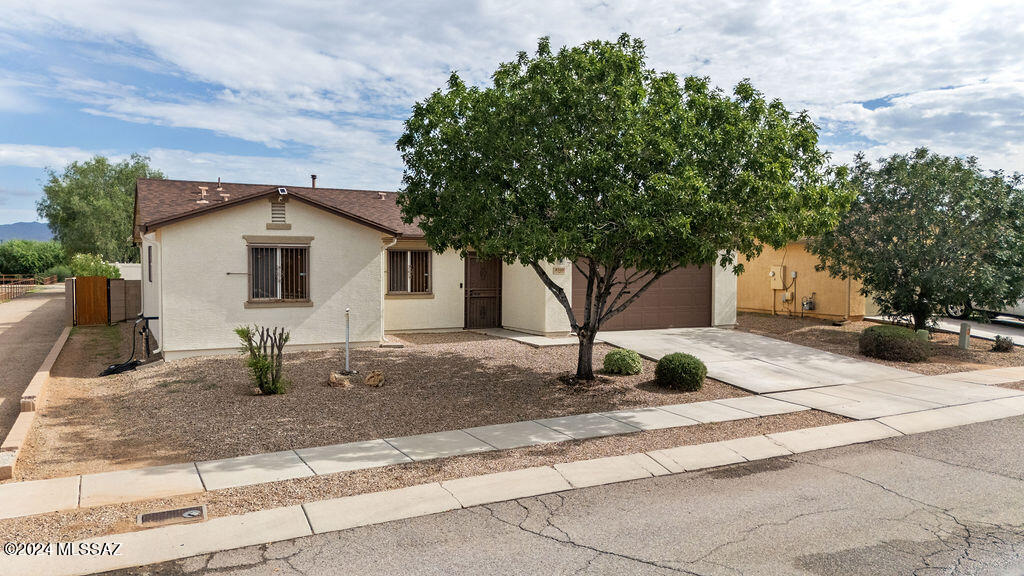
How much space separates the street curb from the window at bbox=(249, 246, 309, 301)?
840 cm

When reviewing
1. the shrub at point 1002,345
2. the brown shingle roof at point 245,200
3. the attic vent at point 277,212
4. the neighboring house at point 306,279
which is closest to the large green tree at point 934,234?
the shrub at point 1002,345

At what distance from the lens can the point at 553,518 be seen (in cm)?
590

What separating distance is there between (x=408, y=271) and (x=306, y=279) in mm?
3866

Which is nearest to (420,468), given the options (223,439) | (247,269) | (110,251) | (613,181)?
(223,439)

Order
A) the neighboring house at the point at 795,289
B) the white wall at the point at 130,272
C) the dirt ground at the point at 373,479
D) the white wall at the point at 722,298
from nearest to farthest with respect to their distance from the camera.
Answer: the dirt ground at the point at 373,479, the white wall at the point at 722,298, the neighboring house at the point at 795,289, the white wall at the point at 130,272

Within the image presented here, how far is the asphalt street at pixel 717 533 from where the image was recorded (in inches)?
193

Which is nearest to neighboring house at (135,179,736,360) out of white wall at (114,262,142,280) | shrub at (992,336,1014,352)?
shrub at (992,336,1014,352)

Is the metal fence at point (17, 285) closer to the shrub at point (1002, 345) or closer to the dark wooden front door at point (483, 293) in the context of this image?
the dark wooden front door at point (483, 293)

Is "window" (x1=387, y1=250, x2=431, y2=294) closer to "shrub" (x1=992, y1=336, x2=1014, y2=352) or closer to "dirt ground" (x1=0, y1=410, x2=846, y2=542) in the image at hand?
"dirt ground" (x1=0, y1=410, x2=846, y2=542)

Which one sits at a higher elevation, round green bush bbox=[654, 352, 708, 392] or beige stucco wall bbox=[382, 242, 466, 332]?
beige stucco wall bbox=[382, 242, 466, 332]

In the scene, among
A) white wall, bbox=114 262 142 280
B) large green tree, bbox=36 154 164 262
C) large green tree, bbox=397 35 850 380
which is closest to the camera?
large green tree, bbox=397 35 850 380

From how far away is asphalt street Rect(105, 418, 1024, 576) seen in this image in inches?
193

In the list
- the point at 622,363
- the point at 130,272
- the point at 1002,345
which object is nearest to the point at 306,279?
the point at 622,363

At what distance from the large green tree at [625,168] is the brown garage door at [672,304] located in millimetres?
7893
